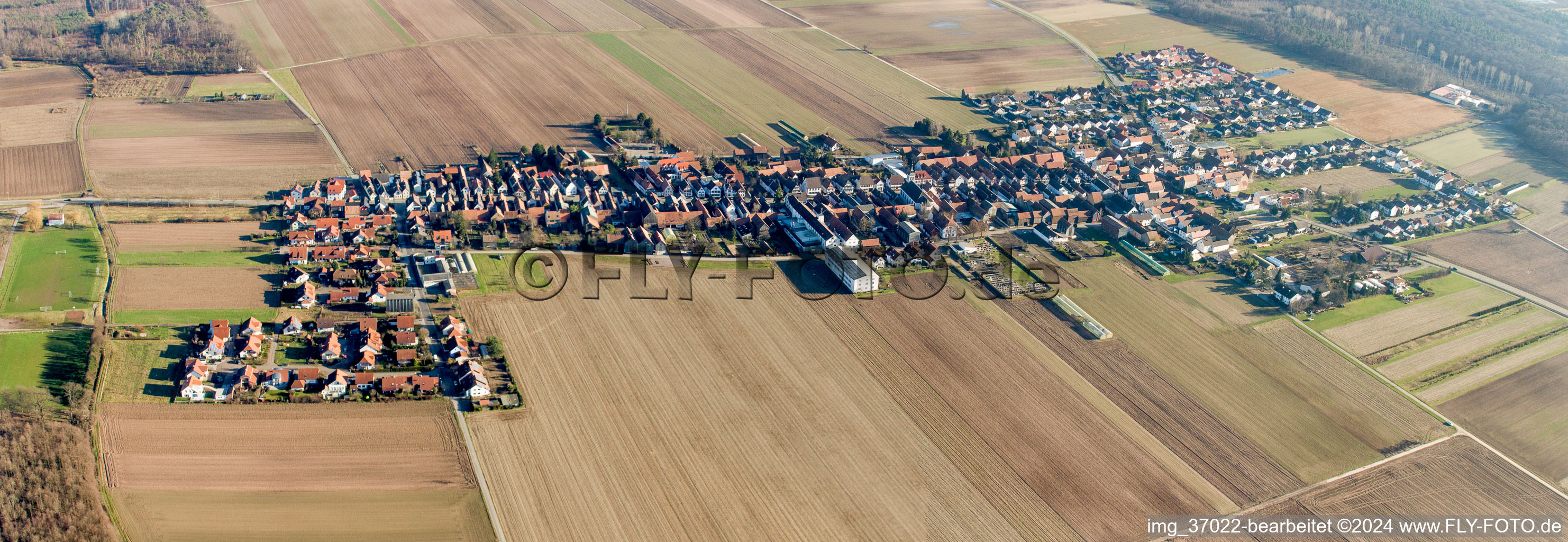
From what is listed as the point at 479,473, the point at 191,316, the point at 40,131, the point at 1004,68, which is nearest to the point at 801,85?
the point at 1004,68

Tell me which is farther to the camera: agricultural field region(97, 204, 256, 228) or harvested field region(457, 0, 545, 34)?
harvested field region(457, 0, 545, 34)

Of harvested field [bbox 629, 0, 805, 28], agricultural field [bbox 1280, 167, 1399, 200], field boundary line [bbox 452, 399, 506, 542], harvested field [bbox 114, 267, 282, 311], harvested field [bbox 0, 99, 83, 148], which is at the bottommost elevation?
field boundary line [bbox 452, 399, 506, 542]

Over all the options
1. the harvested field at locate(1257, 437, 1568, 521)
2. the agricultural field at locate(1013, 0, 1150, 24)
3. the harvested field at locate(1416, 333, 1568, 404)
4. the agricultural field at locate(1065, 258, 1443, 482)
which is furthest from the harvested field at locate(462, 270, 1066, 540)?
the agricultural field at locate(1013, 0, 1150, 24)

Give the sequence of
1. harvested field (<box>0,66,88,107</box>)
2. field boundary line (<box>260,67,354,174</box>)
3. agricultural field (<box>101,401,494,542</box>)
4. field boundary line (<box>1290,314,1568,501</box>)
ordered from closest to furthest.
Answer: agricultural field (<box>101,401,494,542</box>) < field boundary line (<box>1290,314,1568,501</box>) < field boundary line (<box>260,67,354,174</box>) < harvested field (<box>0,66,88,107</box>)

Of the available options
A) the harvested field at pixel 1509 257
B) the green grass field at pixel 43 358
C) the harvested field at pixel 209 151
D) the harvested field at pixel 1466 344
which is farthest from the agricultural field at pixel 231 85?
the harvested field at pixel 1509 257

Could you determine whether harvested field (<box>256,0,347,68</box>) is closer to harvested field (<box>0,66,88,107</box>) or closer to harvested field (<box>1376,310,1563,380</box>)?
harvested field (<box>0,66,88,107</box>)

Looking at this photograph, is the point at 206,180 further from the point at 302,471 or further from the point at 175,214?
the point at 302,471
